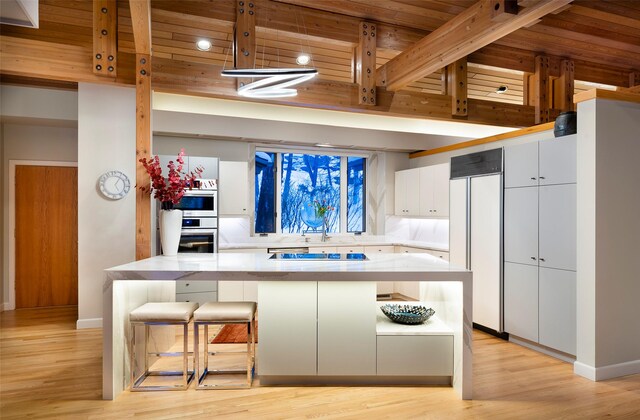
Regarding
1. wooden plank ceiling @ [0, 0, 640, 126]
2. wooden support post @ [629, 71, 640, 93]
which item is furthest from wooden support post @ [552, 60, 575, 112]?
wooden support post @ [629, 71, 640, 93]

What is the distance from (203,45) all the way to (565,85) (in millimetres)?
4506

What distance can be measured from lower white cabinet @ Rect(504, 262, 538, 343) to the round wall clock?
13.9 feet

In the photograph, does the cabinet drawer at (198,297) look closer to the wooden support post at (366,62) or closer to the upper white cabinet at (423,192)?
the wooden support post at (366,62)

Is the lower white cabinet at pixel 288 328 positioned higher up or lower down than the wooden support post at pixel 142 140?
lower down

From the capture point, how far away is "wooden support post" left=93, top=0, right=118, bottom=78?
373 cm

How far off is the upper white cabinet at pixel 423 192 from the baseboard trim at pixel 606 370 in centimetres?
271

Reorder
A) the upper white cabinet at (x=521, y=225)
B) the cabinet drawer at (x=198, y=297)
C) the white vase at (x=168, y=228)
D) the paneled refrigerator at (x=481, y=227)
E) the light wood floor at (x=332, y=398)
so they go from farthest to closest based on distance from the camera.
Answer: the cabinet drawer at (x=198, y=297), the paneled refrigerator at (x=481, y=227), the upper white cabinet at (x=521, y=225), the white vase at (x=168, y=228), the light wood floor at (x=332, y=398)

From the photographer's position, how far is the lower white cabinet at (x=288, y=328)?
300cm

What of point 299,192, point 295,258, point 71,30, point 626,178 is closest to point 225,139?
point 299,192

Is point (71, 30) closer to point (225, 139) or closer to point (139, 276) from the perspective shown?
point (225, 139)

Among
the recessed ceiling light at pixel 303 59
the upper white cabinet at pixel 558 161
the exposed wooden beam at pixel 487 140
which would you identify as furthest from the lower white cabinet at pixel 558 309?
the recessed ceiling light at pixel 303 59

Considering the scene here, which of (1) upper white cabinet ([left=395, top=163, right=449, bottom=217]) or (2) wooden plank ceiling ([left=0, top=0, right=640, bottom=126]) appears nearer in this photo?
(2) wooden plank ceiling ([left=0, top=0, right=640, bottom=126])

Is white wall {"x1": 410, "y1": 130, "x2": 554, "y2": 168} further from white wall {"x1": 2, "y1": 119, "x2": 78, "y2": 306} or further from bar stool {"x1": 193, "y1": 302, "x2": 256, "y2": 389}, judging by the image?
white wall {"x1": 2, "y1": 119, "x2": 78, "y2": 306}

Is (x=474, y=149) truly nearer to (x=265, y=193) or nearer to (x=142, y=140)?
(x=265, y=193)
